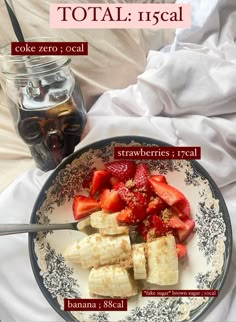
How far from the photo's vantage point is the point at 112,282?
0.30 m

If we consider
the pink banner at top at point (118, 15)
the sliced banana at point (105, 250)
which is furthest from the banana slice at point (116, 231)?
the pink banner at top at point (118, 15)

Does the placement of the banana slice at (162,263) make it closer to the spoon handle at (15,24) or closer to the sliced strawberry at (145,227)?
the sliced strawberry at (145,227)

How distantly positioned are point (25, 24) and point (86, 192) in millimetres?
154

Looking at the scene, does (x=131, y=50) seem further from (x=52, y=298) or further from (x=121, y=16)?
(x=52, y=298)

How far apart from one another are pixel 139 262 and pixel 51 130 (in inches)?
5.2

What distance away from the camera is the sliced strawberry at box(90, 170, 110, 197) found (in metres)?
0.34

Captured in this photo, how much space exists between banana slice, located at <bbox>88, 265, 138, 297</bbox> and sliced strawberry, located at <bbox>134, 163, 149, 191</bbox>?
0.07m

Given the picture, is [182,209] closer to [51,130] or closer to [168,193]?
[168,193]

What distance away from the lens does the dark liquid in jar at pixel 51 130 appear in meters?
0.34

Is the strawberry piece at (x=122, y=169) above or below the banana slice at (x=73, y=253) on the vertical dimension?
above

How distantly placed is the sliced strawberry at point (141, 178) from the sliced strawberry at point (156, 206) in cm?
1

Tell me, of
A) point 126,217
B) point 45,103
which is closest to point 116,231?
point 126,217

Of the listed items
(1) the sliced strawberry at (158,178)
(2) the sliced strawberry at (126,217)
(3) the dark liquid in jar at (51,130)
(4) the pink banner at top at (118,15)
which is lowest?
(2) the sliced strawberry at (126,217)

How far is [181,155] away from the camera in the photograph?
1.11ft
